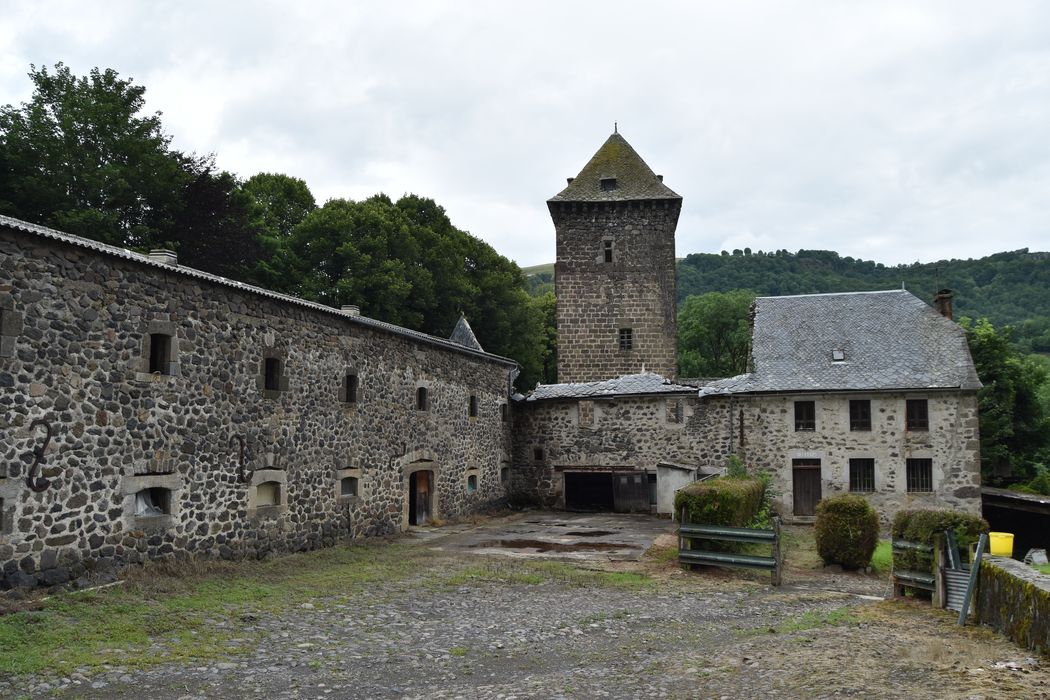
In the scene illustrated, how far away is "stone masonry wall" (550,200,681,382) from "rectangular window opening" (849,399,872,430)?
825 cm

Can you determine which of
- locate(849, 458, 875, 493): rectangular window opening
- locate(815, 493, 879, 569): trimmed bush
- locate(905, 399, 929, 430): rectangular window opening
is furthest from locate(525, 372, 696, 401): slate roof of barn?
locate(815, 493, 879, 569): trimmed bush

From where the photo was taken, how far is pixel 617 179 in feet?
101

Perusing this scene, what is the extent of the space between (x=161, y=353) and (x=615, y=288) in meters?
20.9

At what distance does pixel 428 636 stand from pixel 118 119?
1008 inches

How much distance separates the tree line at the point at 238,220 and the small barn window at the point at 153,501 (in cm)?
863

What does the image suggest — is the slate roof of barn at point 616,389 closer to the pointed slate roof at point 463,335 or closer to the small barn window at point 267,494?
the pointed slate roof at point 463,335

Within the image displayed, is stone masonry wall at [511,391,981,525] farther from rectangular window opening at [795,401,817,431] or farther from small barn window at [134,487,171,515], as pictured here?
small barn window at [134,487,171,515]

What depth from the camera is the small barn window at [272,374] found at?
13.7m

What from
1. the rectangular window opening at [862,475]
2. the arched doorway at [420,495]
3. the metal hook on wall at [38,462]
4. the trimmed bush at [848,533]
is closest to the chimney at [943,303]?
the rectangular window opening at [862,475]

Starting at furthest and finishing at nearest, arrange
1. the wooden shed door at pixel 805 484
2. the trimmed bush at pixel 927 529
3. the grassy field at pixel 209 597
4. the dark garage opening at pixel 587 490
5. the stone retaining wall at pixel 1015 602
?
the dark garage opening at pixel 587 490 → the wooden shed door at pixel 805 484 → the trimmed bush at pixel 927 529 → the grassy field at pixel 209 597 → the stone retaining wall at pixel 1015 602

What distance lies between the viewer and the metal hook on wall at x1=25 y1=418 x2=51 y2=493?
9.28 metres

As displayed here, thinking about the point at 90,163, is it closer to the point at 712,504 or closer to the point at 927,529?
the point at 712,504

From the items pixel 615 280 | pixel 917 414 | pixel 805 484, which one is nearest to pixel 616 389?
pixel 805 484

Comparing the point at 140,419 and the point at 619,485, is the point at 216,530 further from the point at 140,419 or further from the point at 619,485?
the point at 619,485
